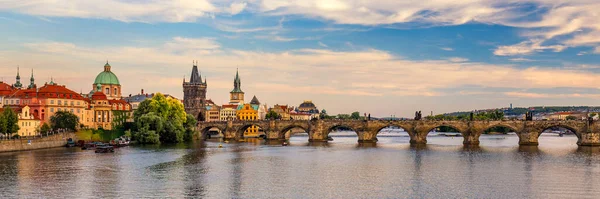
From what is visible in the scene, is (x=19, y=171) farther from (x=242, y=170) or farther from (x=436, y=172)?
(x=436, y=172)

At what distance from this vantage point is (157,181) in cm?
5384

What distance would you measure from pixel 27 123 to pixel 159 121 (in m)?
21.9

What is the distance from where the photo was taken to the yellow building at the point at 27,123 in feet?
314

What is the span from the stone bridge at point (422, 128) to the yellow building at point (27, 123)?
44.2 meters

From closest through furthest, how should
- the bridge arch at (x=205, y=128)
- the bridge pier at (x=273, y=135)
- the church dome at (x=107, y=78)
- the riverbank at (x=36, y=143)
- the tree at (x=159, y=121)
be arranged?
the riverbank at (x=36, y=143) < the tree at (x=159, y=121) < the bridge pier at (x=273, y=135) < the bridge arch at (x=205, y=128) < the church dome at (x=107, y=78)

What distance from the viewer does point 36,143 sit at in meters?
89.2

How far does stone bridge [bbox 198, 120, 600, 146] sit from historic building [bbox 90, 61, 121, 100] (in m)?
39.4

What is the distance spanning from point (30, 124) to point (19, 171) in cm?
4249

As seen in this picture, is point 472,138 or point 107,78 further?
point 107,78

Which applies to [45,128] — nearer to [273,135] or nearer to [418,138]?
[273,135]

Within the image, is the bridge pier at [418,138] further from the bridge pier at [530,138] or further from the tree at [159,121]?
the tree at [159,121]

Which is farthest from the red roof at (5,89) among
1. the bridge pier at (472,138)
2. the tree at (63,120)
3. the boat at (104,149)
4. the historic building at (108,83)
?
the bridge pier at (472,138)

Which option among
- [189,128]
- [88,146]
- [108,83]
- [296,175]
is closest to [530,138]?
[296,175]

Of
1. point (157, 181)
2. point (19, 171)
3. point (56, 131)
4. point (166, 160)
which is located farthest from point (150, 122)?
point (157, 181)
